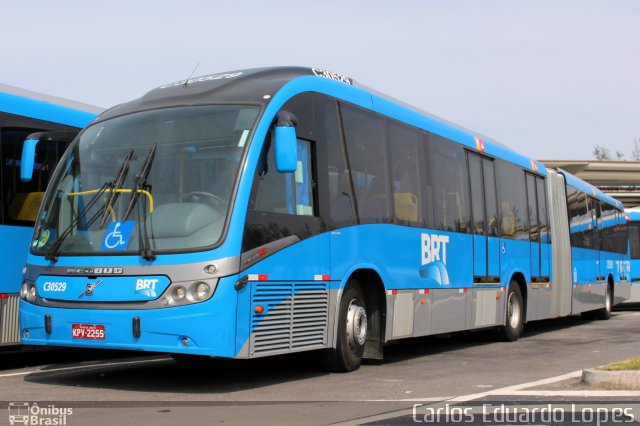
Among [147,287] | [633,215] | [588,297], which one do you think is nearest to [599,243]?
[588,297]

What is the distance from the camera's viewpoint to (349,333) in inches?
410

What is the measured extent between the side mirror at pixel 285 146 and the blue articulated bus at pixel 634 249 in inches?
898

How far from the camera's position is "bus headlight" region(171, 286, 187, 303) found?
8.34 metres

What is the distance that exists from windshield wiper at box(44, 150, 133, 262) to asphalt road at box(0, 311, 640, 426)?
4.51 feet

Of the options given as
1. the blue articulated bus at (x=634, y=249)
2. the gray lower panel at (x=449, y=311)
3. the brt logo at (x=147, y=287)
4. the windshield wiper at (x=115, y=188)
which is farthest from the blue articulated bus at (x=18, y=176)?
the blue articulated bus at (x=634, y=249)

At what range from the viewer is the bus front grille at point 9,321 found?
10.3 m

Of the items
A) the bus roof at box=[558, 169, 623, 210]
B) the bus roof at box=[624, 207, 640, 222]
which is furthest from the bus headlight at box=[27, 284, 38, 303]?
the bus roof at box=[624, 207, 640, 222]

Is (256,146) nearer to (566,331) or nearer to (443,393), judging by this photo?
(443,393)

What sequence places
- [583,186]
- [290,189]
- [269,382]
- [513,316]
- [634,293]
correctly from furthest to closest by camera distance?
[634,293]
[583,186]
[513,316]
[269,382]
[290,189]

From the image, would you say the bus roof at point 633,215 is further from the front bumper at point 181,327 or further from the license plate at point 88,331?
the license plate at point 88,331

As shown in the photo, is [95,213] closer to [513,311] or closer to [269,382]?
[269,382]

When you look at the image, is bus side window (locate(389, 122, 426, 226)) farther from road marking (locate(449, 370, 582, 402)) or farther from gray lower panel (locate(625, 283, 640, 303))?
gray lower panel (locate(625, 283, 640, 303))

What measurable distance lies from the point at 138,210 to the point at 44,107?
Result: 3.40 m

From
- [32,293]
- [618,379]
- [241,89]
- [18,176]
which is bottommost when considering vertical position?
[618,379]
